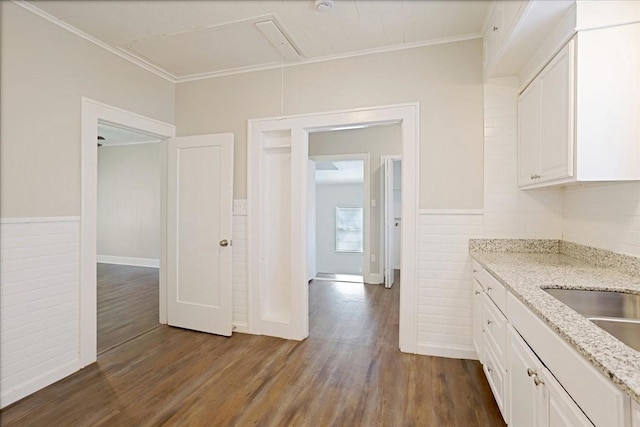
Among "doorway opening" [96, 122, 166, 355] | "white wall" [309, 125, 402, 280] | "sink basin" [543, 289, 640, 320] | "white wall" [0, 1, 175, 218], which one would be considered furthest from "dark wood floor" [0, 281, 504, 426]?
"doorway opening" [96, 122, 166, 355]

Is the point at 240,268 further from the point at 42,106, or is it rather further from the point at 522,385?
the point at 522,385

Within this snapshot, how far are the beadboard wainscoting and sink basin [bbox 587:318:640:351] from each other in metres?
1.29

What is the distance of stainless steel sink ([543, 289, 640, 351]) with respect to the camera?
4.29 feet

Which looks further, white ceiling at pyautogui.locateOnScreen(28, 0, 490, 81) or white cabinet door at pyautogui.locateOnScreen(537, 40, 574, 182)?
white ceiling at pyautogui.locateOnScreen(28, 0, 490, 81)

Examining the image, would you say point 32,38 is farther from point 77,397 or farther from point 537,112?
point 537,112

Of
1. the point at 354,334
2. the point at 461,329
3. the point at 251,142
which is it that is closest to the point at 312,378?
the point at 354,334

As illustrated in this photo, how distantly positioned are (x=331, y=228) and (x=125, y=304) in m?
7.30

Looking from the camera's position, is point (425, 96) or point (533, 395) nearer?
point (533, 395)

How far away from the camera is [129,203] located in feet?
22.6

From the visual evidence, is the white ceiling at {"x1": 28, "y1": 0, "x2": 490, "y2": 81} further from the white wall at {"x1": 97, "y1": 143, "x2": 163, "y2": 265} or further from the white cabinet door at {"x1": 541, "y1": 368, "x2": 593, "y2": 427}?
the white wall at {"x1": 97, "y1": 143, "x2": 163, "y2": 265}

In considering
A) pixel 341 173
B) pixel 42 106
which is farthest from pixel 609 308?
pixel 341 173

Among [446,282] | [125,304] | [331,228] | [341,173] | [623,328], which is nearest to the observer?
[623,328]

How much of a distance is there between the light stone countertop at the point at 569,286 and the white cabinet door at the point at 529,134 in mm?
570

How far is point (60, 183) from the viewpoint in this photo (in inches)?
93.0
